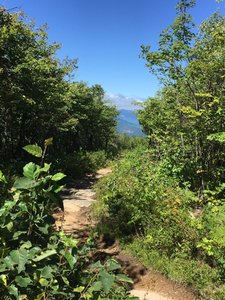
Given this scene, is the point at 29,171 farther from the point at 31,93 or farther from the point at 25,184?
the point at 31,93

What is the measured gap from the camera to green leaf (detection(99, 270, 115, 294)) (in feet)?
6.88

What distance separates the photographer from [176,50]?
33.7ft

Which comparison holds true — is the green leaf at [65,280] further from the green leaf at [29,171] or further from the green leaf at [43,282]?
the green leaf at [29,171]

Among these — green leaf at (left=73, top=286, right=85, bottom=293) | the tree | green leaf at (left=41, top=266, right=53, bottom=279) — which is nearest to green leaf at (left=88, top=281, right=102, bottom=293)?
green leaf at (left=73, top=286, right=85, bottom=293)

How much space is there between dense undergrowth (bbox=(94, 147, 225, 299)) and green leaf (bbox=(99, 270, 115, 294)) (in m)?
4.06

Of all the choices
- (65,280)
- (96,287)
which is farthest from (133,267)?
(96,287)

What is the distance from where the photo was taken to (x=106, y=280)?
212 centimetres

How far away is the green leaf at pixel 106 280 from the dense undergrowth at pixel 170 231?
4057mm

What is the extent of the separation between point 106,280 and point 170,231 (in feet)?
17.3

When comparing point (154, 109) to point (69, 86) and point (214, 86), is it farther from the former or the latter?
point (214, 86)

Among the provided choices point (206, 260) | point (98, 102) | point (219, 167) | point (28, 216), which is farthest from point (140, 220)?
point (98, 102)

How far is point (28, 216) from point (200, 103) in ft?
30.5

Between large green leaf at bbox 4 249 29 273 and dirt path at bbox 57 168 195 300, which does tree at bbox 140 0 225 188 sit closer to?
dirt path at bbox 57 168 195 300

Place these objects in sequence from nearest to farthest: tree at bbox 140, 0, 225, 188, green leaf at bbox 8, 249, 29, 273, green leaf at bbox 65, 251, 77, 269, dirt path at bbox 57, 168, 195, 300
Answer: green leaf at bbox 8, 249, 29, 273 < green leaf at bbox 65, 251, 77, 269 < dirt path at bbox 57, 168, 195, 300 < tree at bbox 140, 0, 225, 188
